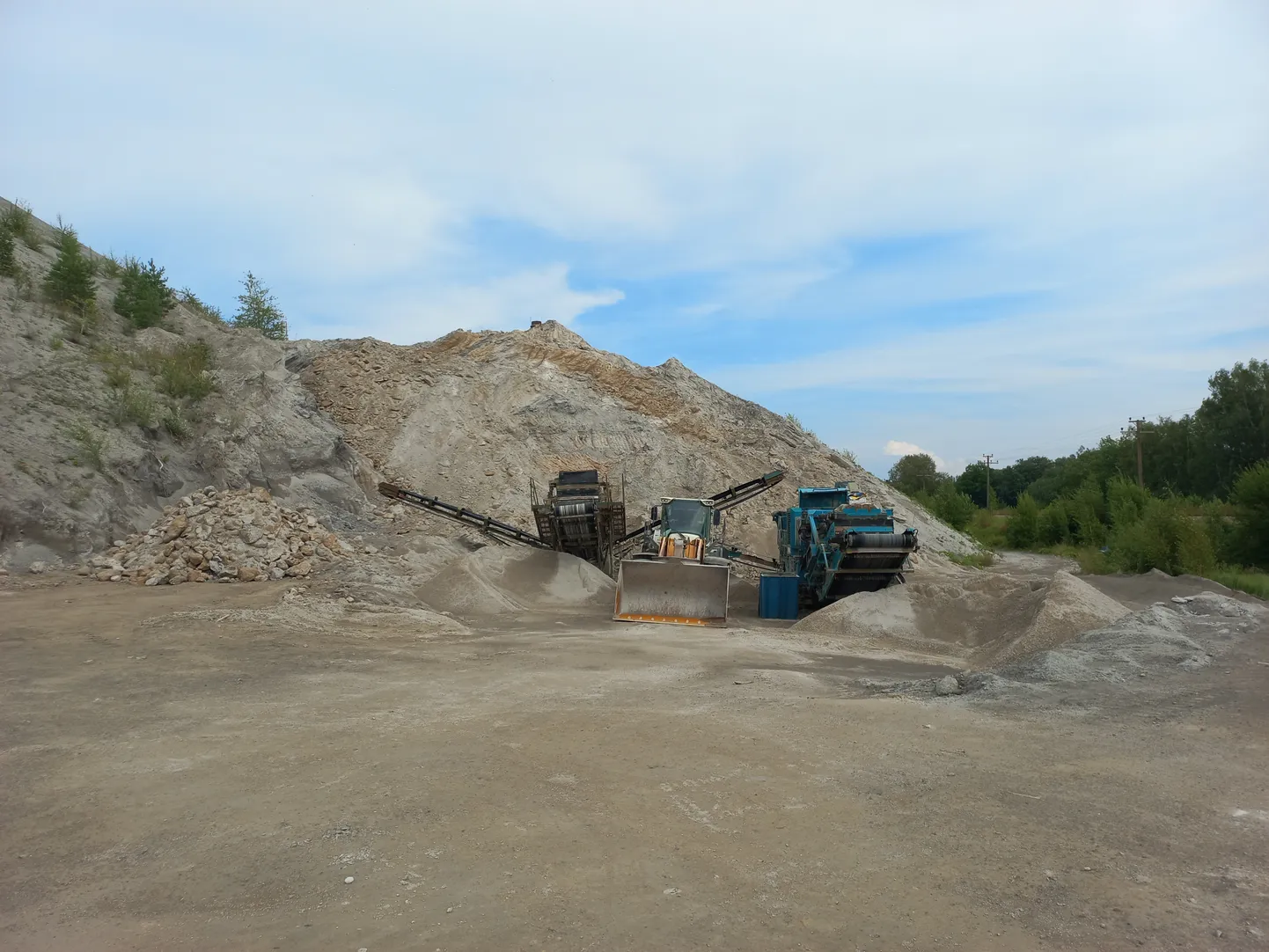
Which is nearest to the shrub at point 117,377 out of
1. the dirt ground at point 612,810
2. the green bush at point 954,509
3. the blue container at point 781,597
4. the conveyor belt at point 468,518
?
the conveyor belt at point 468,518

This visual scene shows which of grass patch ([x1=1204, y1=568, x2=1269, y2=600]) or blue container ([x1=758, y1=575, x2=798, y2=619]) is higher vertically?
grass patch ([x1=1204, y1=568, x2=1269, y2=600])

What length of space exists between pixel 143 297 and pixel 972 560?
89.3 ft

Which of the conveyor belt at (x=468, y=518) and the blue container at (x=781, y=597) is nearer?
the blue container at (x=781, y=597)

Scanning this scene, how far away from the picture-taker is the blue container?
1742 cm

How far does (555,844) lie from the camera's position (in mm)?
4910

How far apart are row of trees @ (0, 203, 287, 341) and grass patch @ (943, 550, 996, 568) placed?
25.9m

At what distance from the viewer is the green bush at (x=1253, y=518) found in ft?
75.8

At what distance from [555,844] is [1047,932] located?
2.60 metres

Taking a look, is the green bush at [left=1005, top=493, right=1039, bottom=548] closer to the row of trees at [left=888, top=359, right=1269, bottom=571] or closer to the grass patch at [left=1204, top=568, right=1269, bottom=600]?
the row of trees at [left=888, top=359, right=1269, bottom=571]

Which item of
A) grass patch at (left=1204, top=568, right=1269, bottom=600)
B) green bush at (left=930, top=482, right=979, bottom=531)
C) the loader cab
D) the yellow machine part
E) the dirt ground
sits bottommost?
the dirt ground

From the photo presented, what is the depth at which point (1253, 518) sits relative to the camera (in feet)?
76.6

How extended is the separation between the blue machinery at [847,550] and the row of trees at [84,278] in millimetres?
18875

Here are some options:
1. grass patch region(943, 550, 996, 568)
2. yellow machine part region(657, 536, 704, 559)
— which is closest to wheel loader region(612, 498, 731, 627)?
yellow machine part region(657, 536, 704, 559)

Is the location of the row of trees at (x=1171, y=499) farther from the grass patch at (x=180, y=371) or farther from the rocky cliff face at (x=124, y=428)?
the grass patch at (x=180, y=371)
